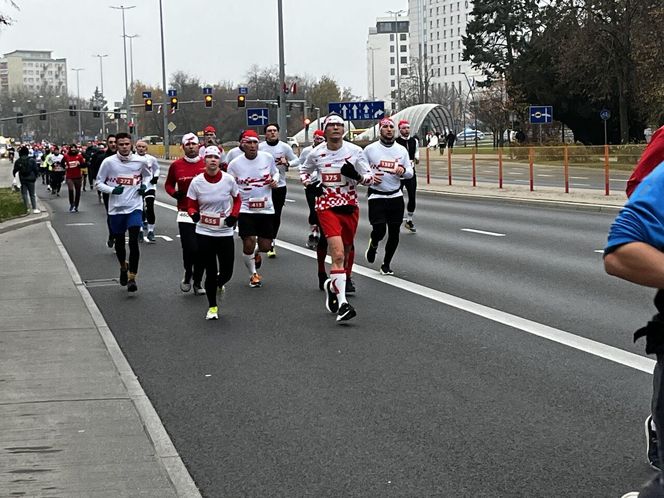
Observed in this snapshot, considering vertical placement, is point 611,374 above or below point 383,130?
below

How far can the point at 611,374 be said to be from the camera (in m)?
7.97

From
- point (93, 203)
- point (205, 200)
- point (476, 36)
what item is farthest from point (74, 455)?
point (476, 36)

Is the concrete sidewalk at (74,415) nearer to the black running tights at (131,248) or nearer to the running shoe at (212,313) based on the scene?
the running shoe at (212,313)

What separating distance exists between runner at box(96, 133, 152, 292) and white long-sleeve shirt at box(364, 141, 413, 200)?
2863 millimetres

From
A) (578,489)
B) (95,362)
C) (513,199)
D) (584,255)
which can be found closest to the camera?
(578,489)

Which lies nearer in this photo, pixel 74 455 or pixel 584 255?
pixel 74 455

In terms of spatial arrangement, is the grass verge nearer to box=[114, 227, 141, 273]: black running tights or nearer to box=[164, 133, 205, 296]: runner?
box=[114, 227, 141, 273]: black running tights

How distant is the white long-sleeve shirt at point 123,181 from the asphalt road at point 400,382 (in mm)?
1061

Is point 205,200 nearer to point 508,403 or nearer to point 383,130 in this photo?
point 383,130

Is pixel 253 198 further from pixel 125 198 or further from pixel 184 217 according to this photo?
pixel 125 198

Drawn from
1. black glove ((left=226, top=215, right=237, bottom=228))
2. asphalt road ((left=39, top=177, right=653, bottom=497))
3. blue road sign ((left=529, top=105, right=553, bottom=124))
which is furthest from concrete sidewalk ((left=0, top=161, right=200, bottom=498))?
blue road sign ((left=529, top=105, right=553, bottom=124))

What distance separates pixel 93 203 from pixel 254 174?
24151 mm

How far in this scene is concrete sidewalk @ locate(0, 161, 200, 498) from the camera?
5.66 m

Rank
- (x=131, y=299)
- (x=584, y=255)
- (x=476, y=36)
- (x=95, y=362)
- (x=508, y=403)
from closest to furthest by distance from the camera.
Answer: (x=508, y=403) < (x=95, y=362) < (x=131, y=299) < (x=584, y=255) < (x=476, y=36)
